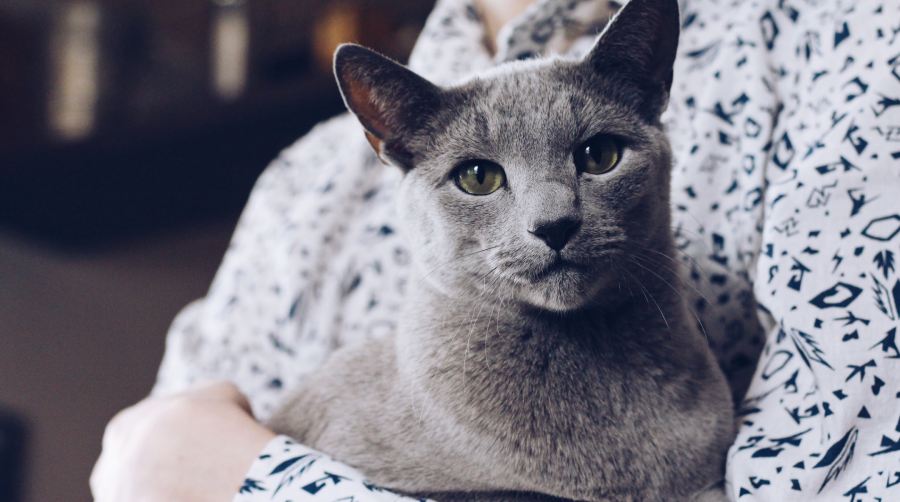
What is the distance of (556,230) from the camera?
613mm

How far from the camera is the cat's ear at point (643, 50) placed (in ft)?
2.21

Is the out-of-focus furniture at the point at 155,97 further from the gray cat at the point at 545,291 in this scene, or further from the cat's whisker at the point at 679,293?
the cat's whisker at the point at 679,293

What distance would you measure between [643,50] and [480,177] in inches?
7.2

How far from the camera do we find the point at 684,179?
2.75 ft

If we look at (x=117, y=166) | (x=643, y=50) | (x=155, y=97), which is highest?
(x=643, y=50)

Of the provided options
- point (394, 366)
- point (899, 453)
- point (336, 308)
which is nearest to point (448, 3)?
point (336, 308)

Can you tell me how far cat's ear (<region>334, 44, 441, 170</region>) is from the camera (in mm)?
691

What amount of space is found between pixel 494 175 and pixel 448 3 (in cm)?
57

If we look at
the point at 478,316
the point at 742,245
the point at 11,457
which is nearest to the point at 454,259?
the point at 478,316

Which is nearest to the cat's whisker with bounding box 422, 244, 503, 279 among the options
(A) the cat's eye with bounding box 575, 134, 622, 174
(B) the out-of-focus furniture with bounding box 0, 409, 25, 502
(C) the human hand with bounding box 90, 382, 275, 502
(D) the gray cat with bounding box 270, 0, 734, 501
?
(D) the gray cat with bounding box 270, 0, 734, 501

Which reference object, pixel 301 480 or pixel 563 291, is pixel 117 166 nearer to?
pixel 301 480

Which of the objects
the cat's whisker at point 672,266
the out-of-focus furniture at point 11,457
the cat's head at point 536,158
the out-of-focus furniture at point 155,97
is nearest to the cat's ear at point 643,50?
the cat's head at point 536,158

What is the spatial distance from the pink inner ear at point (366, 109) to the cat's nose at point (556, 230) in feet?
0.64

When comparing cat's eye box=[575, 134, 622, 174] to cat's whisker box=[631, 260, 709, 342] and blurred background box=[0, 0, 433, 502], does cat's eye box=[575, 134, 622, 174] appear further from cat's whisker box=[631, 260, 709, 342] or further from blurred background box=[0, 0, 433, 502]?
blurred background box=[0, 0, 433, 502]
